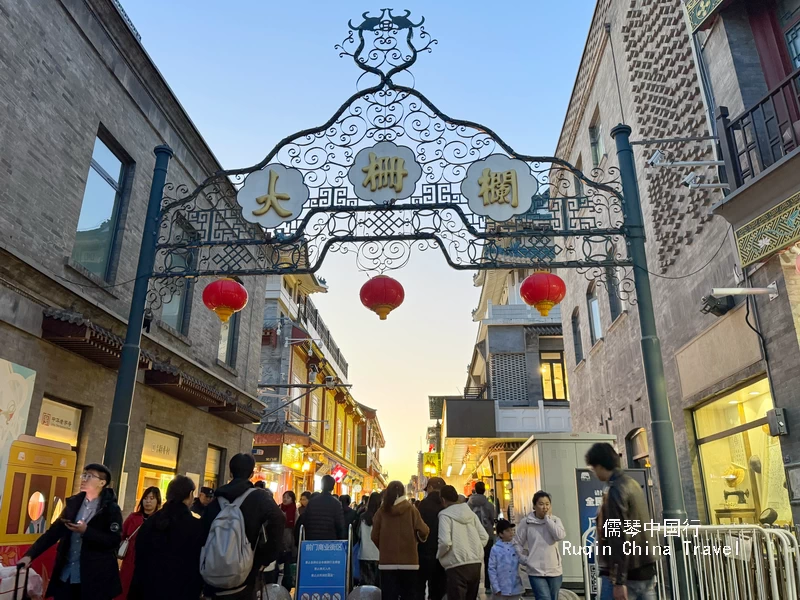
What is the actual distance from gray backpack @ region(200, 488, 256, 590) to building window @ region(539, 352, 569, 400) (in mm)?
21072

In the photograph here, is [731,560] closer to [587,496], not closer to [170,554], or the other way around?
[587,496]

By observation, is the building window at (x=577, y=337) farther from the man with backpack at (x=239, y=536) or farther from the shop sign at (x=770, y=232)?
the man with backpack at (x=239, y=536)

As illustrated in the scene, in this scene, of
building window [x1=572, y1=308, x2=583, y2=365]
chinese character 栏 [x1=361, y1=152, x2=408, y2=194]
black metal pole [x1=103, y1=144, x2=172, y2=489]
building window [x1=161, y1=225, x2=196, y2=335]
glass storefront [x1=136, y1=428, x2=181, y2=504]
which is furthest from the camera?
building window [x1=572, y1=308, x2=583, y2=365]

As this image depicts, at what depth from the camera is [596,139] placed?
595 inches

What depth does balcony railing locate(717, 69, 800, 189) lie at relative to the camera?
275 inches

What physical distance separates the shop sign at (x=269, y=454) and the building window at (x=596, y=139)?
16.9 m

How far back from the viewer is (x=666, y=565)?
22.7 ft

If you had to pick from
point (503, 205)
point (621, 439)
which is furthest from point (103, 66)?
point (621, 439)

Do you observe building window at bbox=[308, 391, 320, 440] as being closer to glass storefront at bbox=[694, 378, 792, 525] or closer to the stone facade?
the stone facade

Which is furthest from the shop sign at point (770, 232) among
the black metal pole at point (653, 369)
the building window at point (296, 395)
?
the building window at point (296, 395)

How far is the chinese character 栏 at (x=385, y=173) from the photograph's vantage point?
817cm

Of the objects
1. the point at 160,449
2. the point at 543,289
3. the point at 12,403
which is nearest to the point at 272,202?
the point at 543,289

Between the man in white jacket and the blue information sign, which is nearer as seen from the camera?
the man in white jacket

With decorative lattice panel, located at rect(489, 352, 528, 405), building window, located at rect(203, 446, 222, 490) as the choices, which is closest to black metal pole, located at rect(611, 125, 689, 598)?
building window, located at rect(203, 446, 222, 490)
